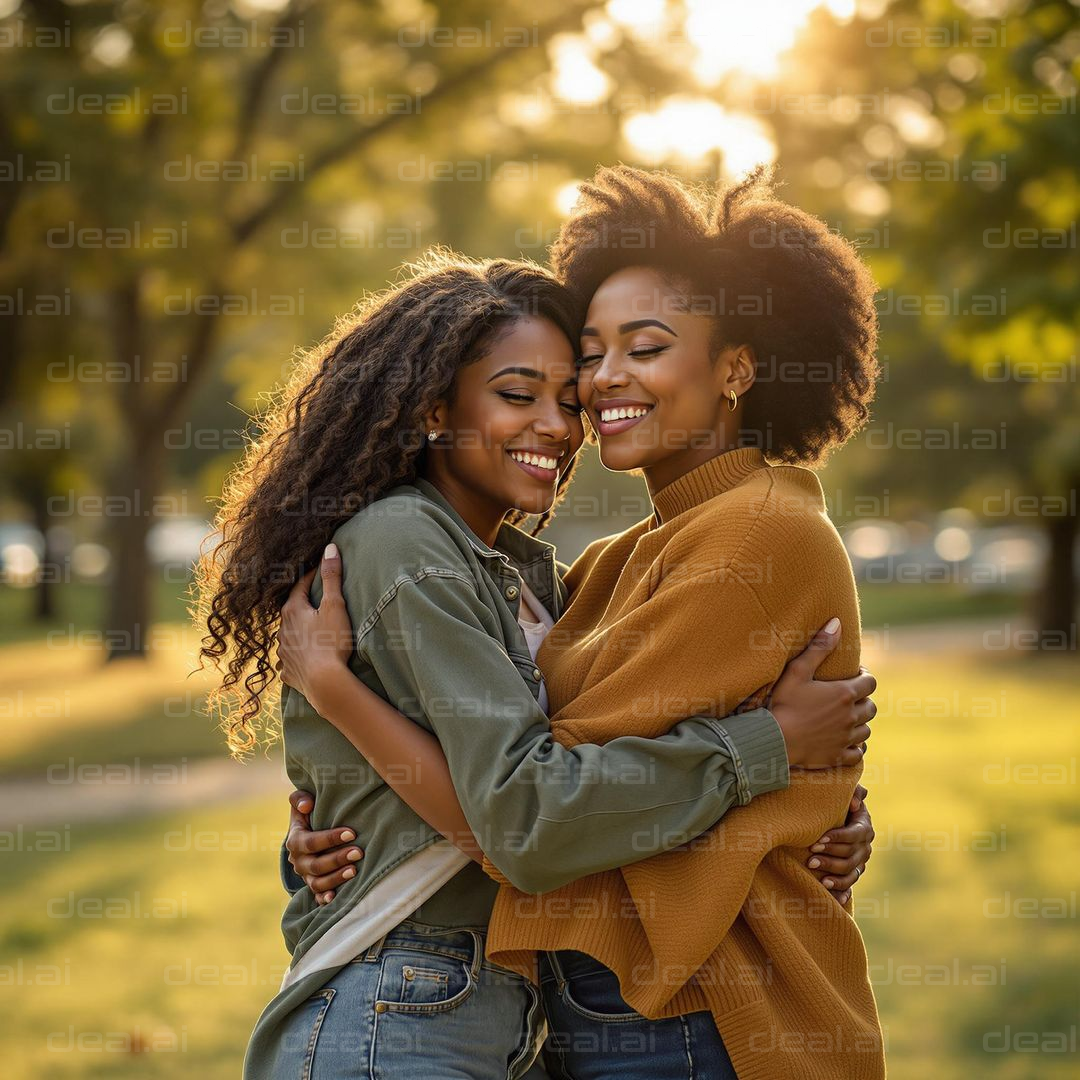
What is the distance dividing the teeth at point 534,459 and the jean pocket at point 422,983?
107cm

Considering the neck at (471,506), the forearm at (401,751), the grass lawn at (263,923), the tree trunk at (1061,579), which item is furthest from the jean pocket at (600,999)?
the tree trunk at (1061,579)

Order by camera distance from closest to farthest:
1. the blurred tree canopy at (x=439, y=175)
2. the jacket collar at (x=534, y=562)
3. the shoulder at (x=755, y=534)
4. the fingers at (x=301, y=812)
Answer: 1. the shoulder at (x=755, y=534)
2. the fingers at (x=301, y=812)
3. the jacket collar at (x=534, y=562)
4. the blurred tree canopy at (x=439, y=175)

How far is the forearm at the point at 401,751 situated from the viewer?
251 centimetres

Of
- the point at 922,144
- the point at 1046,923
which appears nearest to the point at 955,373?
the point at 922,144

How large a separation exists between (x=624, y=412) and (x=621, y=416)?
1cm

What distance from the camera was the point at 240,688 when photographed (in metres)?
3.07

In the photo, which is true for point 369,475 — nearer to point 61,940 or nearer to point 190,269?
point 61,940

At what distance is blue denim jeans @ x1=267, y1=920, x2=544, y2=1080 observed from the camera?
242 cm

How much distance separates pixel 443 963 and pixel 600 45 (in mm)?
14669

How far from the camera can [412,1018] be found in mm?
2441

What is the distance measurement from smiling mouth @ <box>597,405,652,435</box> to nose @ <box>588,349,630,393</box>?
0.05 meters

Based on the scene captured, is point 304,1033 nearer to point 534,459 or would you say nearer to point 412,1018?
point 412,1018

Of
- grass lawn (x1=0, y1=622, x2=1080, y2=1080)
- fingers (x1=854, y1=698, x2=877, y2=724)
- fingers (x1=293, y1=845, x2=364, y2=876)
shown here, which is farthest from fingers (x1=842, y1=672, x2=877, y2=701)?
grass lawn (x1=0, y1=622, x2=1080, y2=1080)

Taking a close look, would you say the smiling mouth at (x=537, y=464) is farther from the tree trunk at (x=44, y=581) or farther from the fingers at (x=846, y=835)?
the tree trunk at (x=44, y=581)
